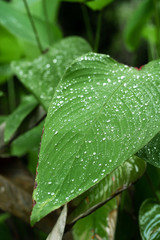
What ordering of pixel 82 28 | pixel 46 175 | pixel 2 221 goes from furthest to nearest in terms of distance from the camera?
pixel 82 28
pixel 2 221
pixel 46 175

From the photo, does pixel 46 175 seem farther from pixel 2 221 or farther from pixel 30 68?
pixel 2 221

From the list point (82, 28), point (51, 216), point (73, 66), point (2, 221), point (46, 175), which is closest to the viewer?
point (46, 175)

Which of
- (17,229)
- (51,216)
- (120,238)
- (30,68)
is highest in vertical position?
(30,68)

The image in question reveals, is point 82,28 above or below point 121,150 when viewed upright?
below

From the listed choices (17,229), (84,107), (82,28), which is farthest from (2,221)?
(82,28)

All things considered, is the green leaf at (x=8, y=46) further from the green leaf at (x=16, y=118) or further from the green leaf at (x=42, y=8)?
the green leaf at (x=16, y=118)

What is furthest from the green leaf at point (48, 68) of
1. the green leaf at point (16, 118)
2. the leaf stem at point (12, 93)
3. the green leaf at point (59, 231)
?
the leaf stem at point (12, 93)

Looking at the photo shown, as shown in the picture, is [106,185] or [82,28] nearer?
[106,185]
